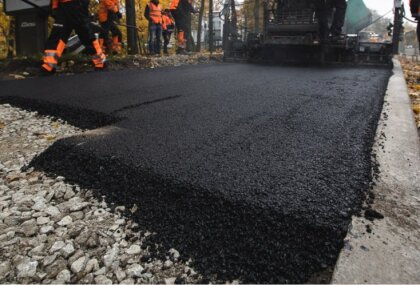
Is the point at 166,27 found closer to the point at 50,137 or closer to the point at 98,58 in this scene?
the point at 98,58

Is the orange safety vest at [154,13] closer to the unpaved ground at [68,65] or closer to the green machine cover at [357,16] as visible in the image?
the unpaved ground at [68,65]

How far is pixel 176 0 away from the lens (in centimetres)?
1088

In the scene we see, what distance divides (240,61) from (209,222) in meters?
9.12

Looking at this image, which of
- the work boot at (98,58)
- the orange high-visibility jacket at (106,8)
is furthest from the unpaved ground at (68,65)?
the orange high-visibility jacket at (106,8)

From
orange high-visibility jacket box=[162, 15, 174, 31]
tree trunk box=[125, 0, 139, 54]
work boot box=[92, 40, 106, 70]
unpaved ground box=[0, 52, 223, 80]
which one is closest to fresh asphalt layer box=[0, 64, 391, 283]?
unpaved ground box=[0, 52, 223, 80]

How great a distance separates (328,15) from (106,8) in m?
6.03

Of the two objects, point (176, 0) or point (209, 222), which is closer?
point (209, 222)

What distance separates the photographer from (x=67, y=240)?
124 cm

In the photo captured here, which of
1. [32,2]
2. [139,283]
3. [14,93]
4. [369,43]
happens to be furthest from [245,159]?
[369,43]

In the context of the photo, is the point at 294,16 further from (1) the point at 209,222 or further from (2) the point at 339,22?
(1) the point at 209,222

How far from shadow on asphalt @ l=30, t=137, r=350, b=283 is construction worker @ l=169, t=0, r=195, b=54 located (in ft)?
34.2

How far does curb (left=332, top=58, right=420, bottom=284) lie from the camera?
3.24ft

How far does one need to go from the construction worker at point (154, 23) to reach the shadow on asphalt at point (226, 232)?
941cm

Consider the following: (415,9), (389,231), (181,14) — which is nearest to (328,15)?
(415,9)
